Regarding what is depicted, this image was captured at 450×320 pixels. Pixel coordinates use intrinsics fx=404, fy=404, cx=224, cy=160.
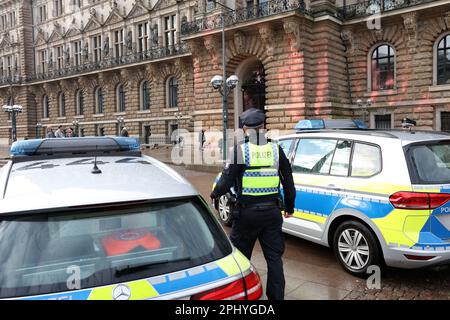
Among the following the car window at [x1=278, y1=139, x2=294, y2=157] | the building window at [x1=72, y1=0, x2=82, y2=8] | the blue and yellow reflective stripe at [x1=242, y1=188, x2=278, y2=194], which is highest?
the building window at [x1=72, y1=0, x2=82, y2=8]

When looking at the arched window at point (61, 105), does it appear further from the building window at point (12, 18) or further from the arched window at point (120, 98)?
the building window at point (12, 18)

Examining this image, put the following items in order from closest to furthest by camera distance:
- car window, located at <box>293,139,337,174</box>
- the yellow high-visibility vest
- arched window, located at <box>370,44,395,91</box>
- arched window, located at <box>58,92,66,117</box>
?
the yellow high-visibility vest → car window, located at <box>293,139,337,174</box> → arched window, located at <box>370,44,395,91</box> → arched window, located at <box>58,92,66,117</box>

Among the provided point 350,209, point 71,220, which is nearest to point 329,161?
point 350,209

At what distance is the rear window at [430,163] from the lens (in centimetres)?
426

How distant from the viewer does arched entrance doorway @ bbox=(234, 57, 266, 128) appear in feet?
96.6

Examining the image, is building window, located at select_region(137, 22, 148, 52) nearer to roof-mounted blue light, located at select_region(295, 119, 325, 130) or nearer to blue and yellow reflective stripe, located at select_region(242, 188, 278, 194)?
roof-mounted blue light, located at select_region(295, 119, 325, 130)

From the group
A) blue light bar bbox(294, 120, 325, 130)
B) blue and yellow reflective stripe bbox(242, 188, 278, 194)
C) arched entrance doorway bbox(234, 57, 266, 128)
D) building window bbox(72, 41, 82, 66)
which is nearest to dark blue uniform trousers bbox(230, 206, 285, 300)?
blue and yellow reflective stripe bbox(242, 188, 278, 194)

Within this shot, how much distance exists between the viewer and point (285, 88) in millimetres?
24578

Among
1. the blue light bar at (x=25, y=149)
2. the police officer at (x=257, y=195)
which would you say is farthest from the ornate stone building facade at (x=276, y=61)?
the police officer at (x=257, y=195)

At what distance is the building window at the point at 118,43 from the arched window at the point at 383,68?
26874mm

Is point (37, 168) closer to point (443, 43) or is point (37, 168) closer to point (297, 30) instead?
point (297, 30)

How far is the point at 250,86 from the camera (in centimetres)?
3014

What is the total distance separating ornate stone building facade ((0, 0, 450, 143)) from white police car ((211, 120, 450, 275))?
19051mm

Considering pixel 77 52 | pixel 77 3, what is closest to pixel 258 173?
pixel 77 52
